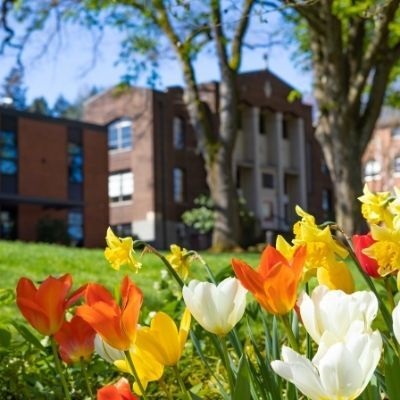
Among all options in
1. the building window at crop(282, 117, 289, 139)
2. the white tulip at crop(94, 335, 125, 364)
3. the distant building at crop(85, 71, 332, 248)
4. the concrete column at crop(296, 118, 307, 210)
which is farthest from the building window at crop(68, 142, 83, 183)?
the white tulip at crop(94, 335, 125, 364)

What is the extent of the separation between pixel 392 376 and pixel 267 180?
4575 centimetres

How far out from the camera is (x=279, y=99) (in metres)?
48.0

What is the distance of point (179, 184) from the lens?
1665 inches

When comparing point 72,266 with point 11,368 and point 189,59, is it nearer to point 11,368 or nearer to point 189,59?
point 11,368

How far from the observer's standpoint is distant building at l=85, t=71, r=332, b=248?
41.0 m

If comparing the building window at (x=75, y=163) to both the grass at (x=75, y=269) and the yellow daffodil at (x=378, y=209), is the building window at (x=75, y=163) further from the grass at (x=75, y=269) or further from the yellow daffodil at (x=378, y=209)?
the yellow daffodil at (x=378, y=209)

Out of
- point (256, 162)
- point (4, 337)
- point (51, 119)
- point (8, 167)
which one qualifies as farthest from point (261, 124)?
point (4, 337)

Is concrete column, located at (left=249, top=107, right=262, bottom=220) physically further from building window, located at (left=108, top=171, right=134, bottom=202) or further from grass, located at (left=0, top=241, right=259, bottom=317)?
grass, located at (left=0, top=241, right=259, bottom=317)

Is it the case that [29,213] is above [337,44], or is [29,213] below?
below

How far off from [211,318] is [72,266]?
9687 millimetres

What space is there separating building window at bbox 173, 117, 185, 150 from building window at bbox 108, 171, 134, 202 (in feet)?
9.46

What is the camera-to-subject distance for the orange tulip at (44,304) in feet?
5.41

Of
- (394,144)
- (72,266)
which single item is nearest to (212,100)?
(394,144)

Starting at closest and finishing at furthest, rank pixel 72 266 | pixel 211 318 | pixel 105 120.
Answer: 1. pixel 211 318
2. pixel 72 266
3. pixel 105 120
